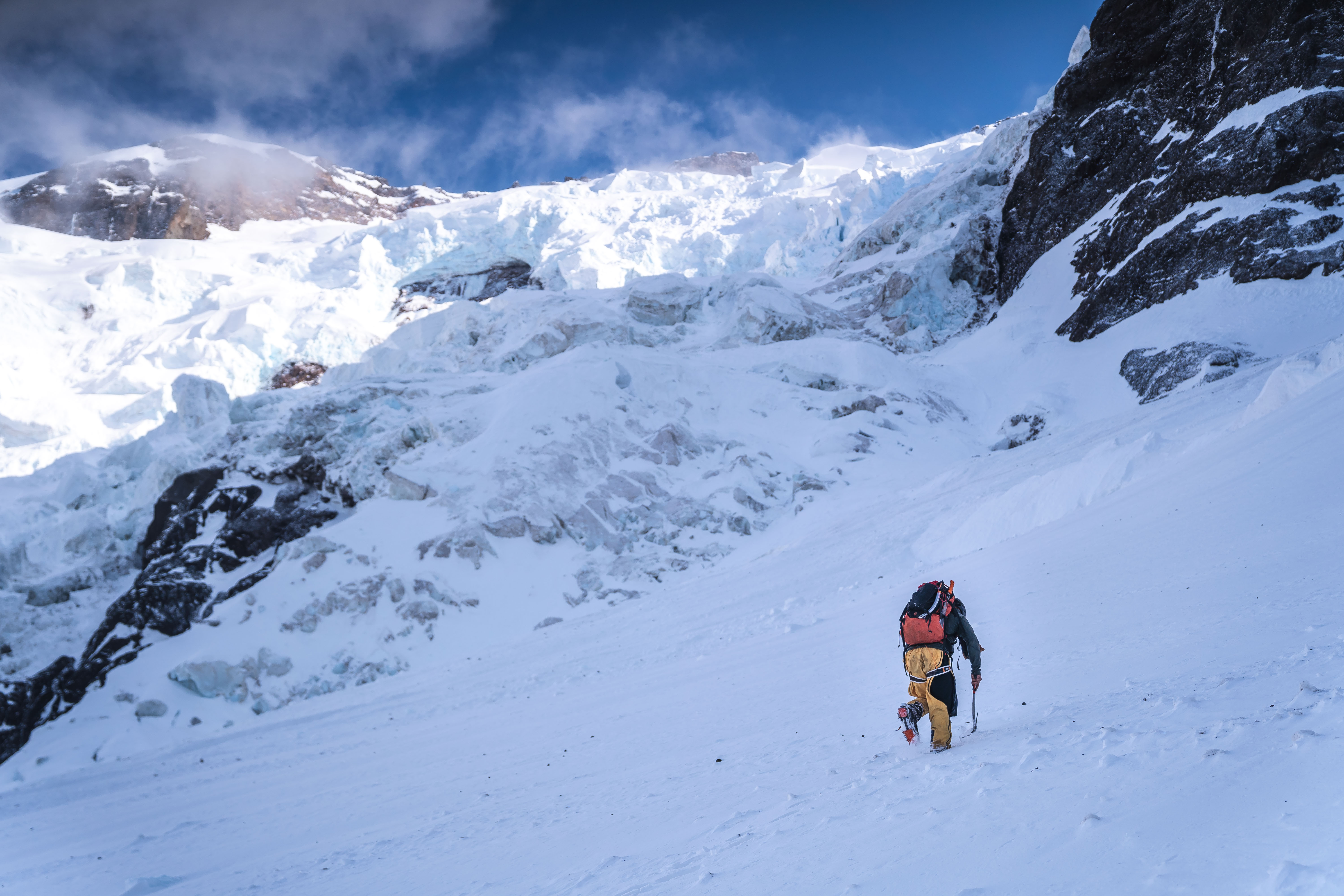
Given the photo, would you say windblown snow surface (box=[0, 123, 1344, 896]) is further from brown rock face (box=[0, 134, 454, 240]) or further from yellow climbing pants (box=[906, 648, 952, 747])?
brown rock face (box=[0, 134, 454, 240])

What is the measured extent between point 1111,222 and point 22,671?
41337mm

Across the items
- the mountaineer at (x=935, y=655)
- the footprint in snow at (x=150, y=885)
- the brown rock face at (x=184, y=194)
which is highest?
the brown rock face at (x=184, y=194)

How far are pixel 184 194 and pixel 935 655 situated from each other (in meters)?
108

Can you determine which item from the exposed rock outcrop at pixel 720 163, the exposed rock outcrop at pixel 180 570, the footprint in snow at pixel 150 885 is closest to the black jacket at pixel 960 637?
the footprint in snow at pixel 150 885

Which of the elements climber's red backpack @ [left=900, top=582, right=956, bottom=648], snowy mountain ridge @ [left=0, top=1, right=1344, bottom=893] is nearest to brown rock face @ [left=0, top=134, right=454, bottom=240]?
snowy mountain ridge @ [left=0, top=1, right=1344, bottom=893]

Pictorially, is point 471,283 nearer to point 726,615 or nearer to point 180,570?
point 180,570

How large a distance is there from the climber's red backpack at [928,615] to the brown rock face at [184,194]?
324 ft

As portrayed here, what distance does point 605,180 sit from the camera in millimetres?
94000

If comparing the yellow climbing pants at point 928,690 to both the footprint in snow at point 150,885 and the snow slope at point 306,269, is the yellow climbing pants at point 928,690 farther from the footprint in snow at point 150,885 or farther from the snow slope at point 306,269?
the snow slope at point 306,269

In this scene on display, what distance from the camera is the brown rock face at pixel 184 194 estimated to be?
274 feet

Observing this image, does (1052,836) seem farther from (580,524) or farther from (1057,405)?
(1057,405)

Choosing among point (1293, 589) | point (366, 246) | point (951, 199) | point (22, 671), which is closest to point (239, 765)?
point (22, 671)

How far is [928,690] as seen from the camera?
5.14 metres

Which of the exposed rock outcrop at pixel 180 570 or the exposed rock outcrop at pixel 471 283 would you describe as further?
the exposed rock outcrop at pixel 471 283
